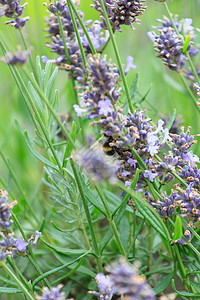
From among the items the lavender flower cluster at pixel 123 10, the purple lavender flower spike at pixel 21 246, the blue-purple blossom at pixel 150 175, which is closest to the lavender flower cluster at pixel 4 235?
the purple lavender flower spike at pixel 21 246

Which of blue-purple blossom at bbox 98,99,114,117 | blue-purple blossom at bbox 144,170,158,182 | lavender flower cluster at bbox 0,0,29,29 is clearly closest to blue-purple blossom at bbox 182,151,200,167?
blue-purple blossom at bbox 144,170,158,182

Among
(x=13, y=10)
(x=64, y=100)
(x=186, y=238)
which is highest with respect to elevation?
(x=13, y=10)

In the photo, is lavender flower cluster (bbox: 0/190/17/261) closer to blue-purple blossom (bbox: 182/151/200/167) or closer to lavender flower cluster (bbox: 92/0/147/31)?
blue-purple blossom (bbox: 182/151/200/167)

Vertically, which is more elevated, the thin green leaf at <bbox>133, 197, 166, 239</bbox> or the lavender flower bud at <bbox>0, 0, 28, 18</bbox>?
the lavender flower bud at <bbox>0, 0, 28, 18</bbox>

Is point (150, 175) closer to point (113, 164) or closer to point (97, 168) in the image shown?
point (113, 164)

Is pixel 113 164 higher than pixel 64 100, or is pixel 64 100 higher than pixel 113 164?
pixel 113 164

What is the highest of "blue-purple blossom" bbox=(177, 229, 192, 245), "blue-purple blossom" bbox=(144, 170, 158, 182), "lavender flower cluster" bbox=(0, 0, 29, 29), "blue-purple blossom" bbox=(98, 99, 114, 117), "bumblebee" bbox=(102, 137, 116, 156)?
"lavender flower cluster" bbox=(0, 0, 29, 29)

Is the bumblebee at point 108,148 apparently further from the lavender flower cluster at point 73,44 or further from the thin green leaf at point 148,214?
the lavender flower cluster at point 73,44

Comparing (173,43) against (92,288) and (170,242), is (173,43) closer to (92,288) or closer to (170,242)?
(170,242)

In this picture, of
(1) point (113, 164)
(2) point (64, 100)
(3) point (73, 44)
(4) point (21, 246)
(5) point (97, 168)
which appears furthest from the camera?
(2) point (64, 100)

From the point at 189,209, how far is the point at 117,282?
0.47 m

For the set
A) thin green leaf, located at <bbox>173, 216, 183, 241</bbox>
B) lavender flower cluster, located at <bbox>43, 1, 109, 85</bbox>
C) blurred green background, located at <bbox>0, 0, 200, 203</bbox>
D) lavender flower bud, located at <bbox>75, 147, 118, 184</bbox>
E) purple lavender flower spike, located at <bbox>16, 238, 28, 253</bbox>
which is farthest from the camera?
blurred green background, located at <bbox>0, 0, 200, 203</bbox>

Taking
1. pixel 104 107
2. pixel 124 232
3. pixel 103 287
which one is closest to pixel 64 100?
pixel 124 232

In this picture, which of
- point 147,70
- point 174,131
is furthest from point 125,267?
point 147,70
